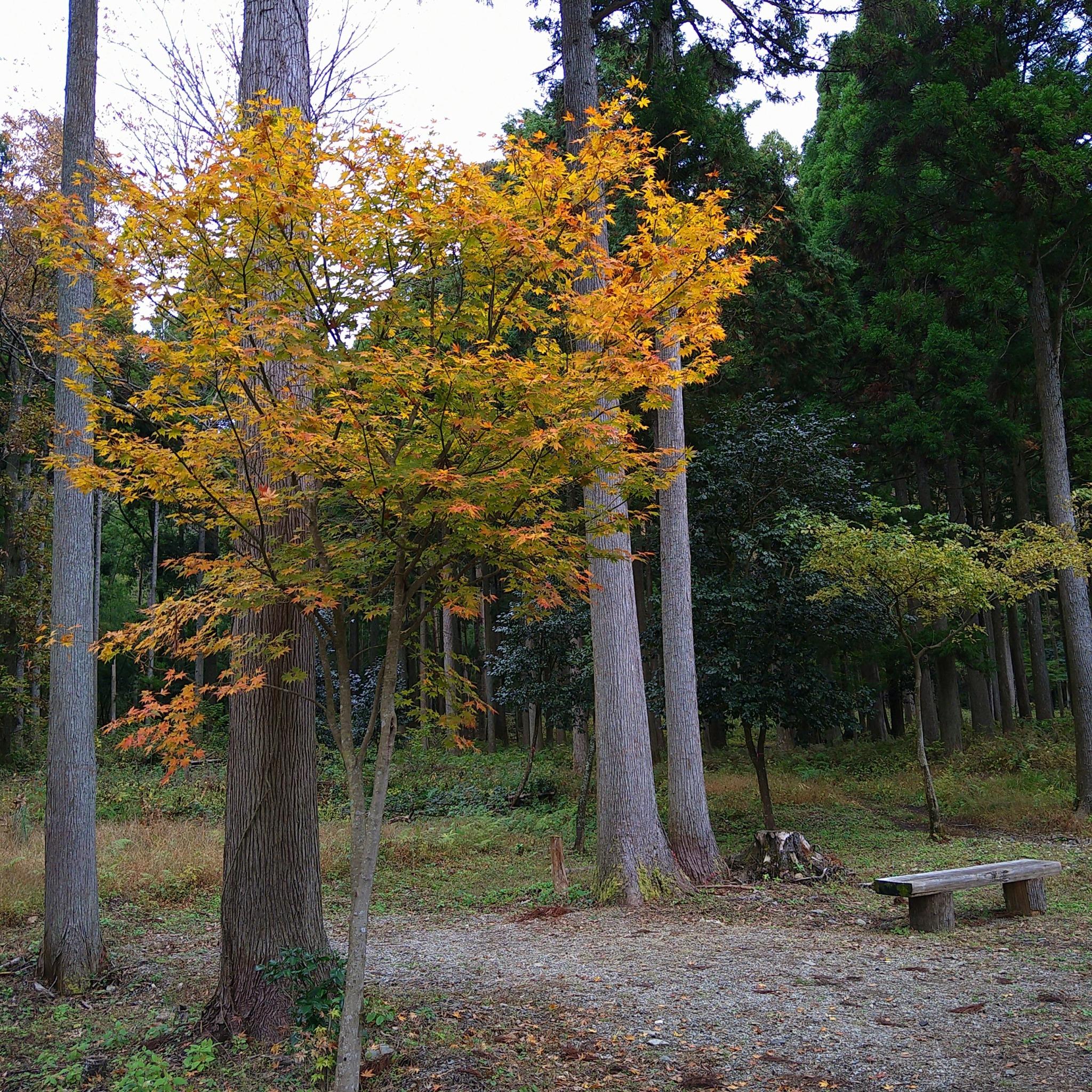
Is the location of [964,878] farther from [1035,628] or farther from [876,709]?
[1035,628]

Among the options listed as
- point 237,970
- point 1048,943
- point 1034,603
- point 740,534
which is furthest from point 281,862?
point 1034,603

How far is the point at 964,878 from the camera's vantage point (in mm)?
7418

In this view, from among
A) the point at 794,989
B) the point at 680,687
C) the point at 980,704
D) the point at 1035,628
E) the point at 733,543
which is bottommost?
the point at 794,989

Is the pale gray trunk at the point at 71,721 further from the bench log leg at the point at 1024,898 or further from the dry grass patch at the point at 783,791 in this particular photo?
the dry grass patch at the point at 783,791

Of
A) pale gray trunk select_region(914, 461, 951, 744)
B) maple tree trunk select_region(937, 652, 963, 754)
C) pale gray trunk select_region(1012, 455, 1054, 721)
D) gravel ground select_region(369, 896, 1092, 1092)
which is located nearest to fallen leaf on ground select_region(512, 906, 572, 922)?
gravel ground select_region(369, 896, 1092, 1092)

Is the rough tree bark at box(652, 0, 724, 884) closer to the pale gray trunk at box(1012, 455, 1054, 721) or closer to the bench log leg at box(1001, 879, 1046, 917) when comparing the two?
the bench log leg at box(1001, 879, 1046, 917)

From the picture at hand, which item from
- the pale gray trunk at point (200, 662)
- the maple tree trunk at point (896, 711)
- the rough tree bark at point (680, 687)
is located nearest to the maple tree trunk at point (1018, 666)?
the maple tree trunk at point (896, 711)

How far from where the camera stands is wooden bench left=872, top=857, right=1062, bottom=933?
286 inches

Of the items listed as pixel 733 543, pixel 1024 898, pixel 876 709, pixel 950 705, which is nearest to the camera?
pixel 1024 898

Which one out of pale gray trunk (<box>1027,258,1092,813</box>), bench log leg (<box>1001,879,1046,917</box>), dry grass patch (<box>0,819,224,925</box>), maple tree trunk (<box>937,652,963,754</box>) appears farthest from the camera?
maple tree trunk (<box>937,652,963,754</box>)

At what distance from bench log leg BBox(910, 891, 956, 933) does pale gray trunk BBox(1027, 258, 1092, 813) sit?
22.6ft

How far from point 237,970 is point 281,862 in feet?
2.15

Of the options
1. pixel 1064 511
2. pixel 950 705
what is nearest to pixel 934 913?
pixel 1064 511

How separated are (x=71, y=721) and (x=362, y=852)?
3.78 meters
